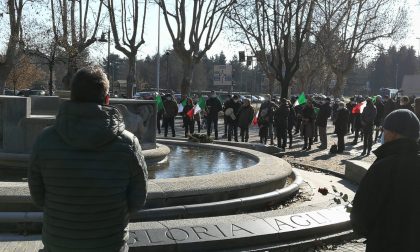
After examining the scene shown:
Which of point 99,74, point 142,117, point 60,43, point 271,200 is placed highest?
point 60,43

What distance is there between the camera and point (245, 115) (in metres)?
18.6

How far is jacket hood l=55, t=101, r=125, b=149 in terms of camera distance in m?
2.79

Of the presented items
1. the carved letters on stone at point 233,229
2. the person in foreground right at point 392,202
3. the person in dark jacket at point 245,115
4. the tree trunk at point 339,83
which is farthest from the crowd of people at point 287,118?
the tree trunk at point 339,83

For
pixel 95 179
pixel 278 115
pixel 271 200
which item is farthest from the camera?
pixel 278 115

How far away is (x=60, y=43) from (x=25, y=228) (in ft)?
80.2

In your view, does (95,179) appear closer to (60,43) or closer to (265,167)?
(265,167)

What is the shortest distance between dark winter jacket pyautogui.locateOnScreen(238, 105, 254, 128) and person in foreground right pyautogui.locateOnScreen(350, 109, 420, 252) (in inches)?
607

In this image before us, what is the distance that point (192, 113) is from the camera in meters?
20.7

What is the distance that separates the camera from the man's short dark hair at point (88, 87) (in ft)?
9.52

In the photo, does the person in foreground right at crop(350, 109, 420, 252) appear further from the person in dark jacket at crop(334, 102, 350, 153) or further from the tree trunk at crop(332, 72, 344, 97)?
the tree trunk at crop(332, 72, 344, 97)

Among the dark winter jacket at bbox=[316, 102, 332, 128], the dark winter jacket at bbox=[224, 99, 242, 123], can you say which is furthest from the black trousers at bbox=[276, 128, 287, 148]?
the dark winter jacket at bbox=[224, 99, 242, 123]

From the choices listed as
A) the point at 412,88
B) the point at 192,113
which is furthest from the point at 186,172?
the point at 412,88

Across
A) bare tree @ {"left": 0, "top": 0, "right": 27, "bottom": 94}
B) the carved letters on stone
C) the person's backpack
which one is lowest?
the person's backpack

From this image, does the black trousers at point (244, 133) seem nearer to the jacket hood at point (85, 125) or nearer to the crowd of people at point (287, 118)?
the crowd of people at point (287, 118)
